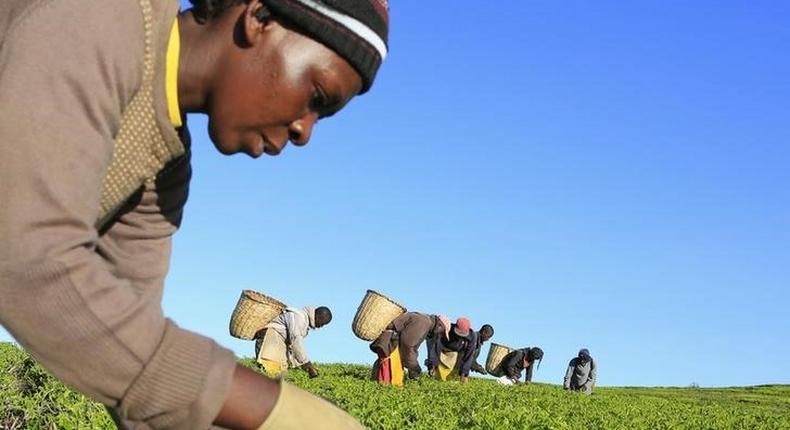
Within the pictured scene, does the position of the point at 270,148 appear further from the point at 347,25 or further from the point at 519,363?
the point at 519,363

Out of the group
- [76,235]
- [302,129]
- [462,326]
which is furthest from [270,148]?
[462,326]

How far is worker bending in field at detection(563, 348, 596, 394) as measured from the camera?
23984mm

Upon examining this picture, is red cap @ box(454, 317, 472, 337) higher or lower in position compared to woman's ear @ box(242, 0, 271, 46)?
higher

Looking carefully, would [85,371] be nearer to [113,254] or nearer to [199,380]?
[199,380]

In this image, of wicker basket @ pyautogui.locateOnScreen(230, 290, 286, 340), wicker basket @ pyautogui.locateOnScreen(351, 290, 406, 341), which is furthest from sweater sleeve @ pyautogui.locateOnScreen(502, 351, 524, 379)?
wicker basket @ pyautogui.locateOnScreen(230, 290, 286, 340)

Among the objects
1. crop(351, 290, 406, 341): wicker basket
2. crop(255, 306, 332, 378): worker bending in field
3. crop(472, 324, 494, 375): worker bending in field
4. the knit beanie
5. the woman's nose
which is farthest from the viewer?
crop(472, 324, 494, 375): worker bending in field

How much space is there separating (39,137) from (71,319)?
315mm

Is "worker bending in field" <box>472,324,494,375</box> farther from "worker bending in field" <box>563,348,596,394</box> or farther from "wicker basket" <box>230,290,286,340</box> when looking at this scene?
"wicker basket" <box>230,290,286,340</box>

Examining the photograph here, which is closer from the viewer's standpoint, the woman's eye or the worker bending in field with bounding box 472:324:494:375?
the woman's eye

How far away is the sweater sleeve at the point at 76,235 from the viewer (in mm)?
1799

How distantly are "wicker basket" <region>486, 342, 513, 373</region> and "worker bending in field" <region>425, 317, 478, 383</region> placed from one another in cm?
465

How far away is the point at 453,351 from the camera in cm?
2153

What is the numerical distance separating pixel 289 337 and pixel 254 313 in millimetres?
1566

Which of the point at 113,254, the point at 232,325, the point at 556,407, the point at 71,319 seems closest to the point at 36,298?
the point at 71,319
